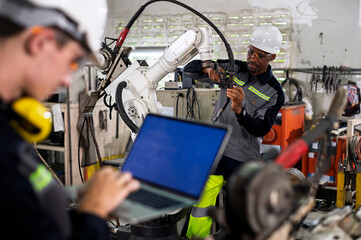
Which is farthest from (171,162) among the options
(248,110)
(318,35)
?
(318,35)

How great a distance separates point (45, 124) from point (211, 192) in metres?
1.90

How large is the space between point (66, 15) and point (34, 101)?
0.67 feet

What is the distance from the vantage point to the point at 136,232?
2.14 m

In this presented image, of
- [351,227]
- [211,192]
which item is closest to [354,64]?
[211,192]

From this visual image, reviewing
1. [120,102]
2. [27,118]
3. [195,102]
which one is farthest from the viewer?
[195,102]

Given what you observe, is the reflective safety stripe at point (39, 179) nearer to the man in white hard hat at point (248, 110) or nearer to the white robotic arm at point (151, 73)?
the white robotic arm at point (151, 73)

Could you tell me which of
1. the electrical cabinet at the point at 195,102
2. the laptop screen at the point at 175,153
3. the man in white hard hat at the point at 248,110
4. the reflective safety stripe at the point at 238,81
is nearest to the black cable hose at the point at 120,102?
the man in white hard hat at the point at 248,110

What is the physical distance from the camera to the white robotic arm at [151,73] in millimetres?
2291

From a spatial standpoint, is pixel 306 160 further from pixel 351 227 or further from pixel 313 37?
pixel 351 227

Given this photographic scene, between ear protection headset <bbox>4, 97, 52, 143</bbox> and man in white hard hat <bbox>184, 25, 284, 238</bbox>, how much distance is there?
185 centimetres

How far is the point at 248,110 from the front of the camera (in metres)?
2.71

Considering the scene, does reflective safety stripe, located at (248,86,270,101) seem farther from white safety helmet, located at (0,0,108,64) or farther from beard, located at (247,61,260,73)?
white safety helmet, located at (0,0,108,64)

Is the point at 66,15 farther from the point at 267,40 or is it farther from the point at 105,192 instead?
the point at 267,40

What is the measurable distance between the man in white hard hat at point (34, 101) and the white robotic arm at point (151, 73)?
141 centimetres
